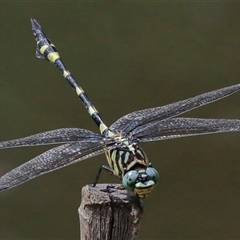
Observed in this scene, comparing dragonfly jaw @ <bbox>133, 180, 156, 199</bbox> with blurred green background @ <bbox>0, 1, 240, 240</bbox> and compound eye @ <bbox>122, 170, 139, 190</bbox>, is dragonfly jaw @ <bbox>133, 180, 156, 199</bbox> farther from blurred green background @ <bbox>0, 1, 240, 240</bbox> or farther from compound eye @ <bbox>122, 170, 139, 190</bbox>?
blurred green background @ <bbox>0, 1, 240, 240</bbox>

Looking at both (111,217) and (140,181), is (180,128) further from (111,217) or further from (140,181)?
(111,217)

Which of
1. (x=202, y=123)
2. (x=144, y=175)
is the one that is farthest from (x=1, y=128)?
(x=144, y=175)

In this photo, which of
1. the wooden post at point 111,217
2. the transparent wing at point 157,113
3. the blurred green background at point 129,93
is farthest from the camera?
the blurred green background at point 129,93

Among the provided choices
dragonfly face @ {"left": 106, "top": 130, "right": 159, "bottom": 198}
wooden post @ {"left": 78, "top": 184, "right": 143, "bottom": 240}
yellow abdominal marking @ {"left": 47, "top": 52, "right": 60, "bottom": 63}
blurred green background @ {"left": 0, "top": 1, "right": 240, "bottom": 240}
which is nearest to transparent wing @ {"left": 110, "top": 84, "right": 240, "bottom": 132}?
dragonfly face @ {"left": 106, "top": 130, "right": 159, "bottom": 198}

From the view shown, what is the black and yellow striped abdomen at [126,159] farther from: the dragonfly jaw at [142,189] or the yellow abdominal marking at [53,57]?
the yellow abdominal marking at [53,57]

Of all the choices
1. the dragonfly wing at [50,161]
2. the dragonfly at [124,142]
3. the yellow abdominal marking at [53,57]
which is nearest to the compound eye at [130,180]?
the dragonfly at [124,142]
